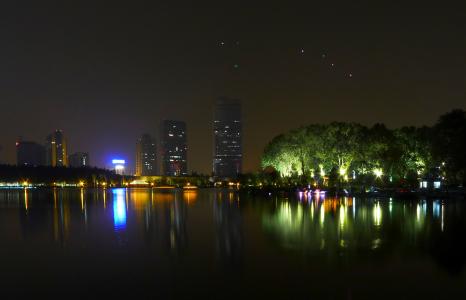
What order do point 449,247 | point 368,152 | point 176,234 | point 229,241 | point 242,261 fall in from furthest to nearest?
point 368,152, point 176,234, point 229,241, point 449,247, point 242,261

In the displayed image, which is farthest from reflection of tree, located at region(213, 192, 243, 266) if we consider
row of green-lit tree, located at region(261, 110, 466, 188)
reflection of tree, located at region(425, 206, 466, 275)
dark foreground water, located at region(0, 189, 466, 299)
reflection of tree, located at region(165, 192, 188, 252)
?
row of green-lit tree, located at region(261, 110, 466, 188)

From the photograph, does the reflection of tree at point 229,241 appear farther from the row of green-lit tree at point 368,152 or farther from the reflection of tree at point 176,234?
the row of green-lit tree at point 368,152

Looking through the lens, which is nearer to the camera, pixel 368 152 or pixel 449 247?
pixel 449 247

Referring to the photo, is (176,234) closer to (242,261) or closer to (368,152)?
(242,261)

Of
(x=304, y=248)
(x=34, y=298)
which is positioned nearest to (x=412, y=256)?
(x=304, y=248)

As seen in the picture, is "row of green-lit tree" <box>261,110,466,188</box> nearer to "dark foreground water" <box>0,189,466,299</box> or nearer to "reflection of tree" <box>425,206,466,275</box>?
"reflection of tree" <box>425,206,466,275</box>

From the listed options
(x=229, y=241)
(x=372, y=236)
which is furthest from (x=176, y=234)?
(x=372, y=236)

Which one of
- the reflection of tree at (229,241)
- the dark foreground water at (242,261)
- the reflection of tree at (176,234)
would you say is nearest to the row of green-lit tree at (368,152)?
the reflection of tree at (229,241)

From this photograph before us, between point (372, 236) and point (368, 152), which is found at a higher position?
point (368, 152)

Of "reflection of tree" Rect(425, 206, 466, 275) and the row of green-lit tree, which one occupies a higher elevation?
the row of green-lit tree

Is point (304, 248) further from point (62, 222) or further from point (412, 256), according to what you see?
point (62, 222)

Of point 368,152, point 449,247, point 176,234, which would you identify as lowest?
point 176,234

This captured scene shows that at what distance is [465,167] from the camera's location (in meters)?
57.3

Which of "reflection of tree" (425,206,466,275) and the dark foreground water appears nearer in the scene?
the dark foreground water
